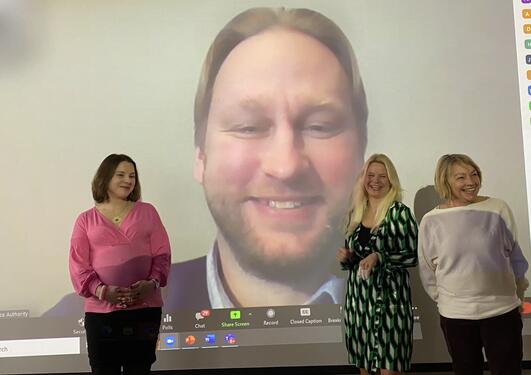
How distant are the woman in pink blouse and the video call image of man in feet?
2.36

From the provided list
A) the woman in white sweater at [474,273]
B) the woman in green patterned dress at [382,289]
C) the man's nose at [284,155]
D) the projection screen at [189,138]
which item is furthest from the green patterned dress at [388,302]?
the man's nose at [284,155]

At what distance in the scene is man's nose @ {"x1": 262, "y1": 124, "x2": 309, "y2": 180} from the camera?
2.75 m

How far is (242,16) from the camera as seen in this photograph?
288 centimetres

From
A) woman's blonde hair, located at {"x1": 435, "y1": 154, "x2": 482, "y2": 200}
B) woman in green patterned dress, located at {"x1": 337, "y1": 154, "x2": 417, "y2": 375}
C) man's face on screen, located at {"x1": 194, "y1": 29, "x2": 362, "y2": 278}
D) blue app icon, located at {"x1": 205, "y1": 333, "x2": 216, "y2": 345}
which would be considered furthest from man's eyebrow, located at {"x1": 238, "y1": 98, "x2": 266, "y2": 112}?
blue app icon, located at {"x1": 205, "y1": 333, "x2": 216, "y2": 345}

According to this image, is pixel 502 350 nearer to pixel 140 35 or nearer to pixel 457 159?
pixel 457 159

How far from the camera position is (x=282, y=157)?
2752mm

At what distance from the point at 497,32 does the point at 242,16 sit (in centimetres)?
139

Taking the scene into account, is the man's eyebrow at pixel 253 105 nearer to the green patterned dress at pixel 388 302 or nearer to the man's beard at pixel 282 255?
the man's beard at pixel 282 255

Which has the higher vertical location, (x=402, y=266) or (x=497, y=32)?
(x=497, y=32)

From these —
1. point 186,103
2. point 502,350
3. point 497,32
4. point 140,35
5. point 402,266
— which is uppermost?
point 140,35

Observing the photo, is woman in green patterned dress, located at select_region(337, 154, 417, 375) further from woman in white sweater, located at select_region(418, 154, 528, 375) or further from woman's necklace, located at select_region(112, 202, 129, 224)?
woman's necklace, located at select_region(112, 202, 129, 224)

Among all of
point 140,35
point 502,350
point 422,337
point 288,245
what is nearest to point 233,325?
point 288,245

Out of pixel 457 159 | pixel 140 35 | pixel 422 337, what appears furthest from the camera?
pixel 140 35

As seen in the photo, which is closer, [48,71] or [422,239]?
[422,239]
